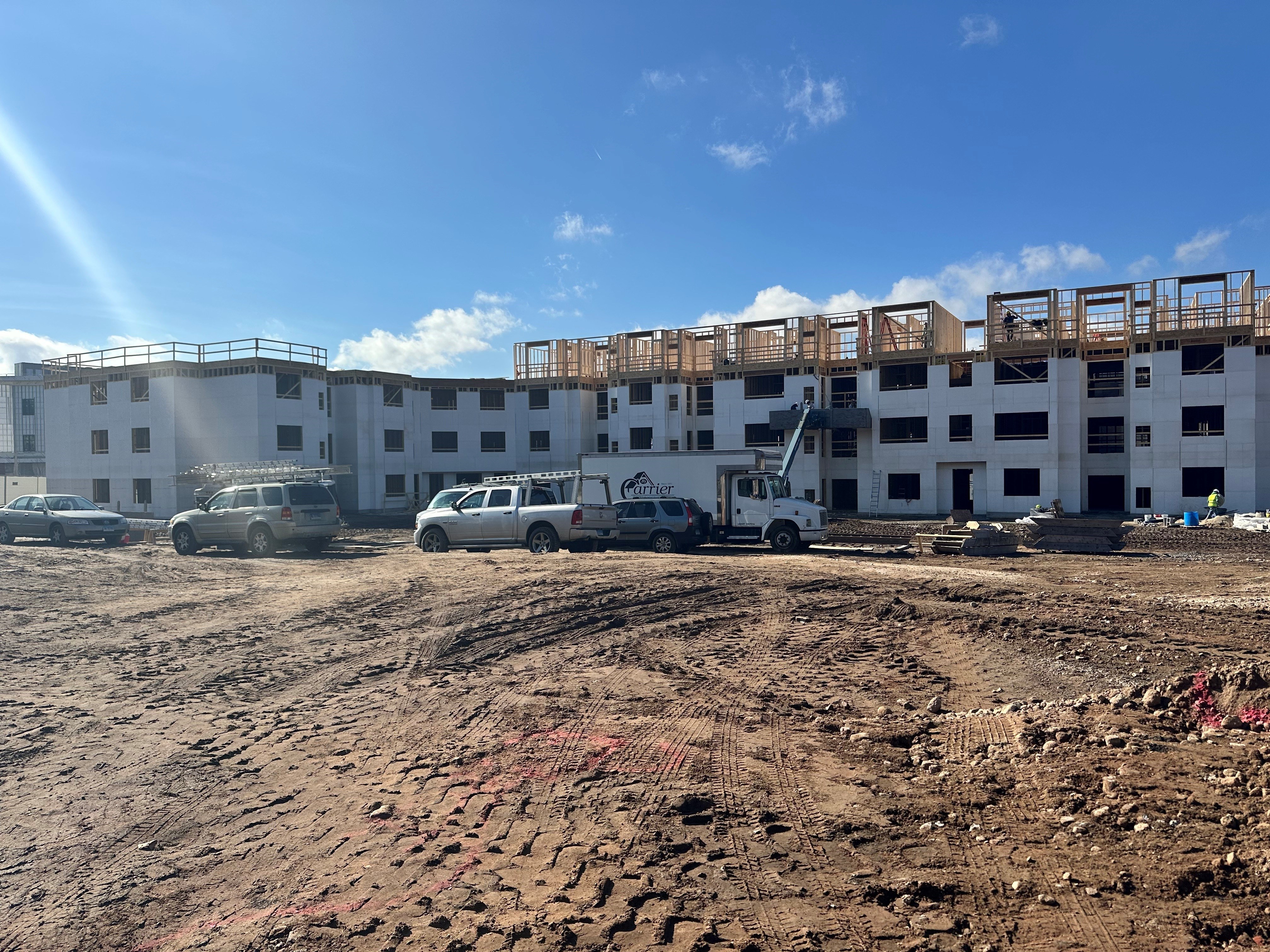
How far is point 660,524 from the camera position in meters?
22.5

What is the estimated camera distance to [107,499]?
4278cm

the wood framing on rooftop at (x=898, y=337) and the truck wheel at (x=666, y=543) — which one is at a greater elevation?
the wood framing on rooftop at (x=898, y=337)

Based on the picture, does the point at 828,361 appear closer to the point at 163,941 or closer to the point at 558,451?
the point at 558,451

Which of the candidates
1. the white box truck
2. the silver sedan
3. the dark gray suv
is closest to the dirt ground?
the dark gray suv

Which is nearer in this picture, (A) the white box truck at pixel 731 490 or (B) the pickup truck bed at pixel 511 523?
(B) the pickup truck bed at pixel 511 523

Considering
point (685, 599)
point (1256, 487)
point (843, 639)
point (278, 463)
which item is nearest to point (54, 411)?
point (278, 463)

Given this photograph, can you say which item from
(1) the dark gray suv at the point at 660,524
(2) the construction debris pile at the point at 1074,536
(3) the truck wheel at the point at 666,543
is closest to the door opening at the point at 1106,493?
(2) the construction debris pile at the point at 1074,536

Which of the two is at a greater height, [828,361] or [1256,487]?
[828,361]

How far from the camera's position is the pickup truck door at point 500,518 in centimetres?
2133

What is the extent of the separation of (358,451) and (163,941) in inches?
1728

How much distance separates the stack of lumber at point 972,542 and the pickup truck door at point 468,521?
1280 cm

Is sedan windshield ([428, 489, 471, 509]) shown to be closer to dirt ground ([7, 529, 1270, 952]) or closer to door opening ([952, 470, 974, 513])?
dirt ground ([7, 529, 1270, 952])

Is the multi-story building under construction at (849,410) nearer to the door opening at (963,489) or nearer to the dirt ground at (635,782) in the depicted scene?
the door opening at (963,489)

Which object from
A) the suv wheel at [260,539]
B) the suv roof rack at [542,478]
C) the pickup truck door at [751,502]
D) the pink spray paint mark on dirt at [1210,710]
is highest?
the suv roof rack at [542,478]
